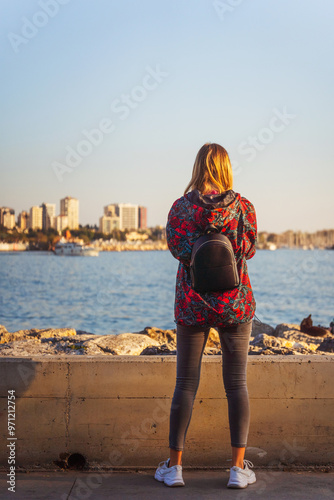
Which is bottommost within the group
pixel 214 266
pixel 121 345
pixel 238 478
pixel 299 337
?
pixel 299 337

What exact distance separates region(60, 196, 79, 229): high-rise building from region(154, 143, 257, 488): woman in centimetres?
6791

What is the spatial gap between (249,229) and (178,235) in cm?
42

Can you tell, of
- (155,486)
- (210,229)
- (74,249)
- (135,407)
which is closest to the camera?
(210,229)

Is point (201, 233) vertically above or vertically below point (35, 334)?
above

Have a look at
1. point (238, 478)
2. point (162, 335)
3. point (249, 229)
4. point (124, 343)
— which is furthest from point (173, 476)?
point (162, 335)

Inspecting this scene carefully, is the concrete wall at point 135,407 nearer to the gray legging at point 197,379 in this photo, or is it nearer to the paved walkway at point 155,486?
the paved walkway at point 155,486

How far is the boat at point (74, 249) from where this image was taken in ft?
374

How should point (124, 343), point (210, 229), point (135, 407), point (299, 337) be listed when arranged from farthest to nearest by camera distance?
1. point (299, 337)
2. point (124, 343)
3. point (135, 407)
4. point (210, 229)

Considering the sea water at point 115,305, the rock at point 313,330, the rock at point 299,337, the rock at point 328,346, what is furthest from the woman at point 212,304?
the sea water at point 115,305

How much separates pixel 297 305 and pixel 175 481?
38.1m

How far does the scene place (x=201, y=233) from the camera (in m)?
3.57

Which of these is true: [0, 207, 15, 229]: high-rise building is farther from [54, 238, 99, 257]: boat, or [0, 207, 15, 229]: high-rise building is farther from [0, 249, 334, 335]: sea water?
[54, 238, 99, 257]: boat

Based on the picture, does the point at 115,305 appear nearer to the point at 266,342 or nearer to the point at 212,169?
the point at 266,342

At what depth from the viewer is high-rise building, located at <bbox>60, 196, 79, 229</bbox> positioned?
71800 mm
